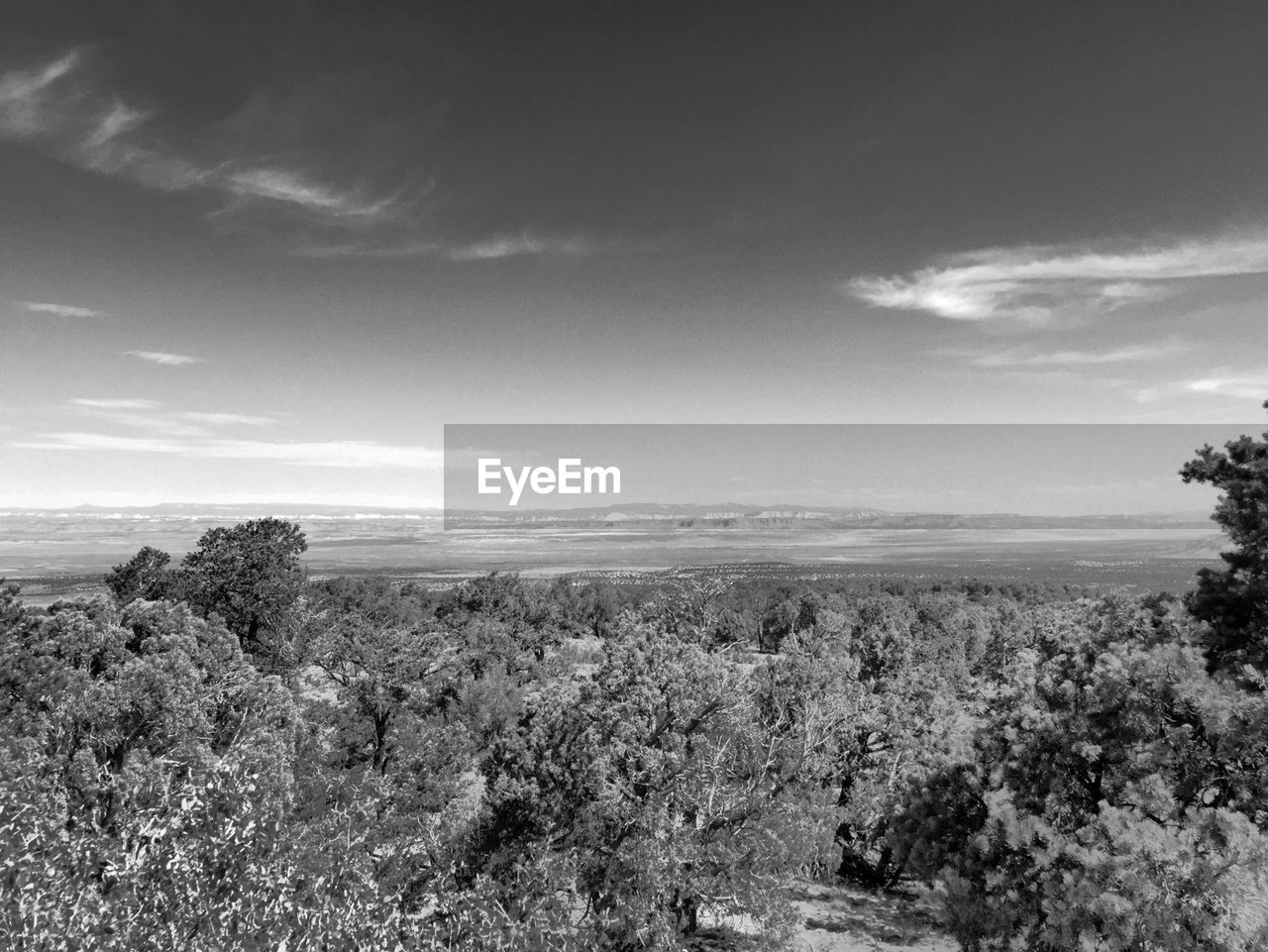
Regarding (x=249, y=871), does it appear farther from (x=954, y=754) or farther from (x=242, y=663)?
(x=242, y=663)

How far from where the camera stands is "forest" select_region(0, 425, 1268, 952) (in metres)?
10.1

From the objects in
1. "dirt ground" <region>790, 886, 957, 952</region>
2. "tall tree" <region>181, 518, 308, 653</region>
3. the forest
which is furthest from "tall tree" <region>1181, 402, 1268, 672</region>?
"tall tree" <region>181, 518, 308, 653</region>

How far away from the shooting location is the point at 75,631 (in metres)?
23.0

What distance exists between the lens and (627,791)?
55.5 feet

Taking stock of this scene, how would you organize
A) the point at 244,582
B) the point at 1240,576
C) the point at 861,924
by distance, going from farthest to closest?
1. the point at 244,582
2. the point at 861,924
3. the point at 1240,576

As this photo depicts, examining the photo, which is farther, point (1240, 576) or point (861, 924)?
point (861, 924)

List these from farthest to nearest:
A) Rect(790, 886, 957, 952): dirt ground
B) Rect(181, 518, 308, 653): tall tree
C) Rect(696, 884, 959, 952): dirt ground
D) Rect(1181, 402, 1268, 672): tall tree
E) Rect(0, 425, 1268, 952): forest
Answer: Rect(181, 518, 308, 653): tall tree, Rect(790, 886, 957, 952): dirt ground, Rect(696, 884, 959, 952): dirt ground, Rect(1181, 402, 1268, 672): tall tree, Rect(0, 425, 1268, 952): forest

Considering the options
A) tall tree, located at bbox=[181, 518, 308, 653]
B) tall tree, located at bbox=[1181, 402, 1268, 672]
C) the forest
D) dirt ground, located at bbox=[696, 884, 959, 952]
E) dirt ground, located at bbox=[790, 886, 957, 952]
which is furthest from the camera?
tall tree, located at bbox=[181, 518, 308, 653]

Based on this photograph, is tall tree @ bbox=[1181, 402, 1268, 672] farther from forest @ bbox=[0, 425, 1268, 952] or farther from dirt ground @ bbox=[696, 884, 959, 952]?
dirt ground @ bbox=[696, 884, 959, 952]

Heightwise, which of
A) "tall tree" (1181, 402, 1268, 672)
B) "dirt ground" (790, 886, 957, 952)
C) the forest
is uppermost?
"tall tree" (1181, 402, 1268, 672)

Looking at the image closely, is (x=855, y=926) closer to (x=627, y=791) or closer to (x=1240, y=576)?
(x=627, y=791)

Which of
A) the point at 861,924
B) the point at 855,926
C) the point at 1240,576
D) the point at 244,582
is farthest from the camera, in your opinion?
the point at 244,582

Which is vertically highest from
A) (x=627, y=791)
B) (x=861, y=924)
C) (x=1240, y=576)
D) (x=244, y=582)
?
(x=1240, y=576)

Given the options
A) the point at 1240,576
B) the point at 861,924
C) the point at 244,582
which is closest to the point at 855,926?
the point at 861,924
